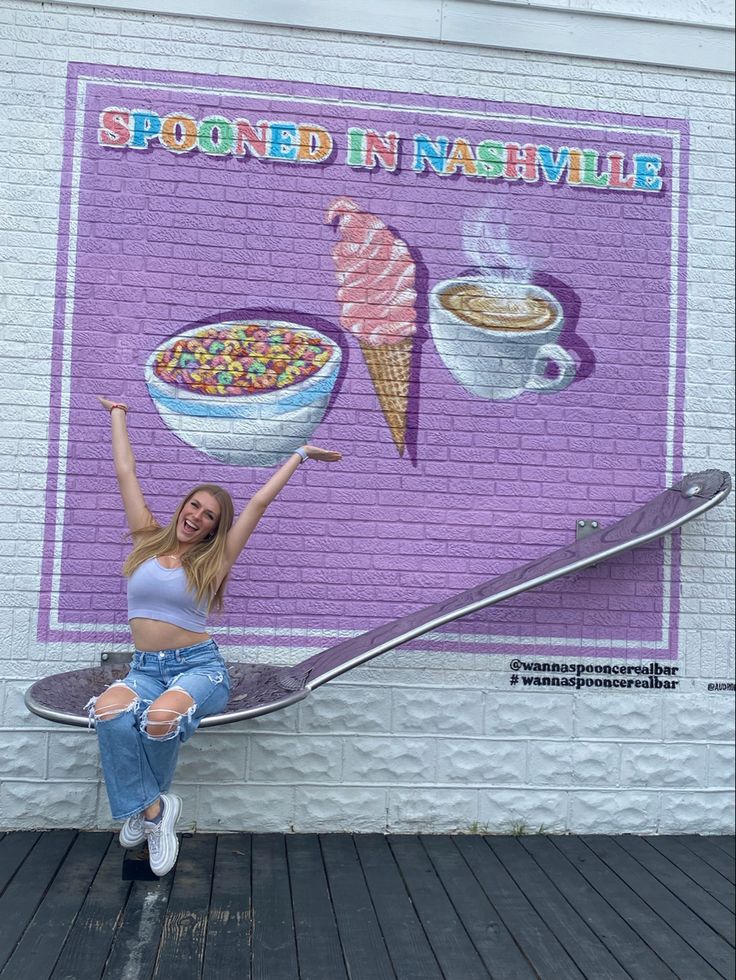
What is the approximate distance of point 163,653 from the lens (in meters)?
3.57

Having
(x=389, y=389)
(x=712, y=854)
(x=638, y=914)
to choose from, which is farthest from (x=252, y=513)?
(x=712, y=854)

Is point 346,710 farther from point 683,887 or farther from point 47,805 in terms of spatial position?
point 683,887

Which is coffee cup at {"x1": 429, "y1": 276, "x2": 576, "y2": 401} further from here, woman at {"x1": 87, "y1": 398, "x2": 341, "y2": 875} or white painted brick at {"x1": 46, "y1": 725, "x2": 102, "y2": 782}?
white painted brick at {"x1": 46, "y1": 725, "x2": 102, "y2": 782}

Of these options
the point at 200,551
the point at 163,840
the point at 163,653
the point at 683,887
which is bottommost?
the point at 683,887

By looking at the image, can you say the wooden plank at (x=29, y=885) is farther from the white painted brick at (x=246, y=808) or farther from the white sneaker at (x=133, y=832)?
the white painted brick at (x=246, y=808)

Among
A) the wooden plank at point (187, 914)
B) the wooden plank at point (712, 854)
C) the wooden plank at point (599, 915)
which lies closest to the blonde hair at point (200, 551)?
the wooden plank at point (187, 914)

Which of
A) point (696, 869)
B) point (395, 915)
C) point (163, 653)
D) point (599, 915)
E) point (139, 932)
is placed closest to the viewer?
point (139, 932)

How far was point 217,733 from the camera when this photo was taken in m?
4.14

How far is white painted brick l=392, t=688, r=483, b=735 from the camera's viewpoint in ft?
14.0

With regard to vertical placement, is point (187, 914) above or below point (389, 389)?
below

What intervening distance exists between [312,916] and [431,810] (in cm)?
105

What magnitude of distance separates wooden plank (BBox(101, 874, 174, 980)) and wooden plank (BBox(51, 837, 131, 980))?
0.03 meters

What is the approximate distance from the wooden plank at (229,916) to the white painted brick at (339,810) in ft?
0.95

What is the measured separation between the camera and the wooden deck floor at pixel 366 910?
301 cm
